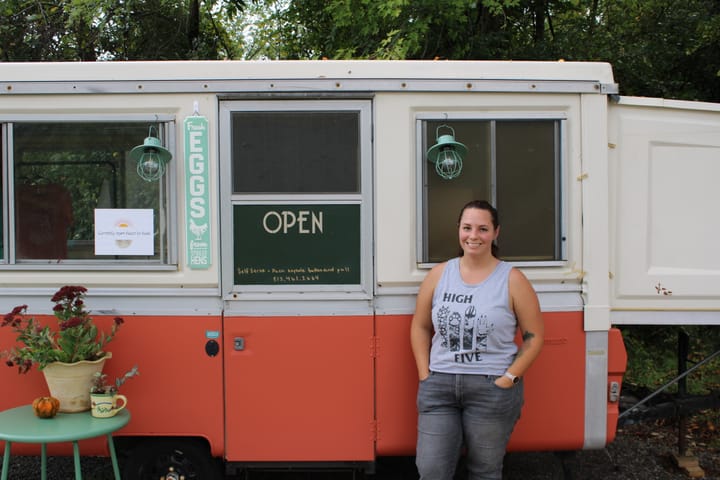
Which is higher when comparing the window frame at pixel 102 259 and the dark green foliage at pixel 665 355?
the window frame at pixel 102 259

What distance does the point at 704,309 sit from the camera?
352cm

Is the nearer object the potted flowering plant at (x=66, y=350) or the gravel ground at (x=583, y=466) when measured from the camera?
the potted flowering plant at (x=66, y=350)

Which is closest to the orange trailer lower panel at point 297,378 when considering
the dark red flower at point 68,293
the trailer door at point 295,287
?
the trailer door at point 295,287

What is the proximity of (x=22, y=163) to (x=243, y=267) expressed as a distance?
141 cm

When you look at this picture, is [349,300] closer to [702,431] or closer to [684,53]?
[702,431]

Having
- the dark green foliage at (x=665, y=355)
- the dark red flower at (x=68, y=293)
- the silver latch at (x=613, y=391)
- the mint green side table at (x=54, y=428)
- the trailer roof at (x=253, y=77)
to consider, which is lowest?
the dark green foliage at (x=665, y=355)

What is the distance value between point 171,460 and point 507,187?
253 centimetres

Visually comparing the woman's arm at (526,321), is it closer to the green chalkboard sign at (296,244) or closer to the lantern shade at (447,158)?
the lantern shade at (447,158)

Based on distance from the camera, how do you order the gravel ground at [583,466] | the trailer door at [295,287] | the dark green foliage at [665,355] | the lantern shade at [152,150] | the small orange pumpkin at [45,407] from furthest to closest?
the dark green foliage at [665,355] < the gravel ground at [583,466] < the trailer door at [295,287] < the lantern shade at [152,150] < the small orange pumpkin at [45,407]

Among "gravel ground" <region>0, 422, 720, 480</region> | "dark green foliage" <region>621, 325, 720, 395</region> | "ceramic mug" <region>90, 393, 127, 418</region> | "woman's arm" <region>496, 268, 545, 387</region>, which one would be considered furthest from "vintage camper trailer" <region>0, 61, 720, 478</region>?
"dark green foliage" <region>621, 325, 720, 395</region>

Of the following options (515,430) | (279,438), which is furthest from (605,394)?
(279,438)

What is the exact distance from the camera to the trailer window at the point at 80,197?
3424 millimetres

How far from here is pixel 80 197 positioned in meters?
3.48

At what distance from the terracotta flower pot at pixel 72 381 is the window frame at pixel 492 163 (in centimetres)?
188
